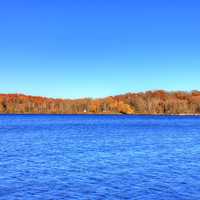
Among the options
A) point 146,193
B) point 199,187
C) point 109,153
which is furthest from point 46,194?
point 109,153

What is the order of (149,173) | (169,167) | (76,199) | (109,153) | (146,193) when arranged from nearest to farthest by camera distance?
(76,199) → (146,193) → (149,173) → (169,167) → (109,153)

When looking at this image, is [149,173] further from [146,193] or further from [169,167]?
[146,193]

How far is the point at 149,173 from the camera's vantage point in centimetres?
3309

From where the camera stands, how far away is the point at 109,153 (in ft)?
155

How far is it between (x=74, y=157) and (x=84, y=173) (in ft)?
34.5

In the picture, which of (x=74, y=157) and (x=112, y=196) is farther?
(x=74, y=157)

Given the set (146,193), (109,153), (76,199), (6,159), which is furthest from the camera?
(109,153)

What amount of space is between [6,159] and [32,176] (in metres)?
11.1

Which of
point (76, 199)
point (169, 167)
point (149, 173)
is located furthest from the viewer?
point (169, 167)

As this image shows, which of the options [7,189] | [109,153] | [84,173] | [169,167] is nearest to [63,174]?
[84,173]

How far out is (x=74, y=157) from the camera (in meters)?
43.1

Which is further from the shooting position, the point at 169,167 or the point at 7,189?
the point at 169,167

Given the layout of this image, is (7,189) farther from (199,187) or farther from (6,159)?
(6,159)

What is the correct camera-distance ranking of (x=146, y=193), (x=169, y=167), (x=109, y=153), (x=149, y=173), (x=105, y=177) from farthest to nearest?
1. (x=109, y=153)
2. (x=169, y=167)
3. (x=149, y=173)
4. (x=105, y=177)
5. (x=146, y=193)
